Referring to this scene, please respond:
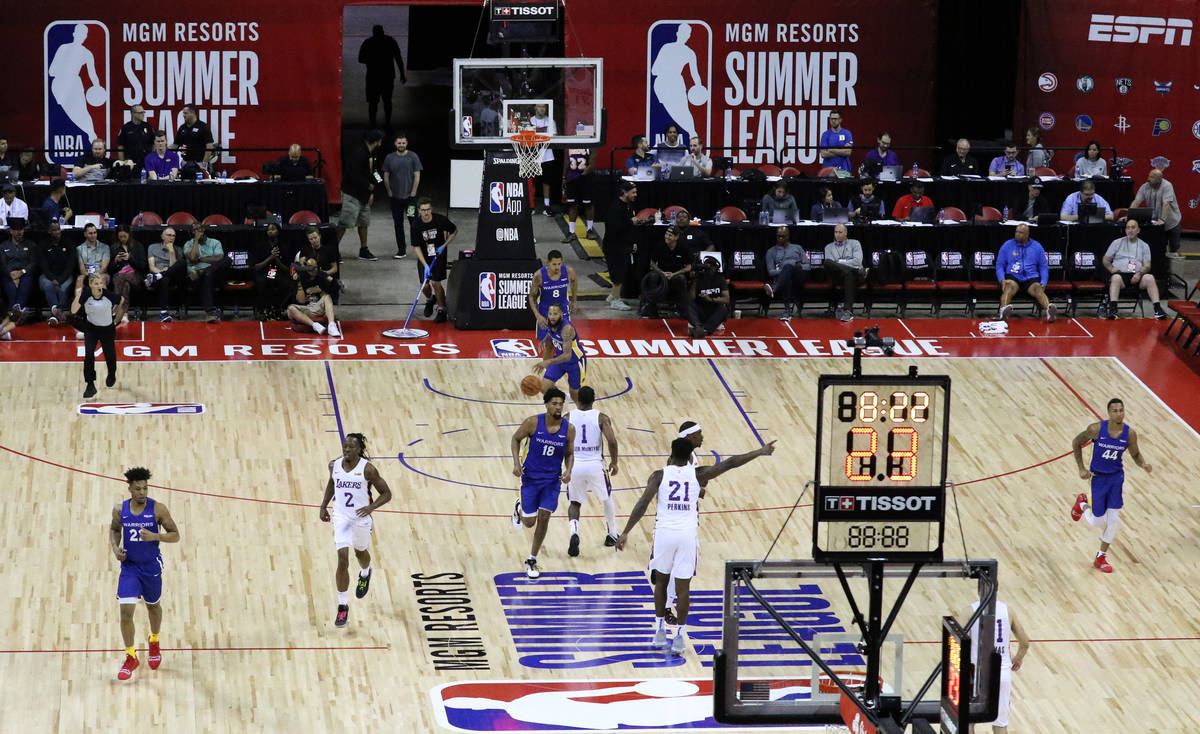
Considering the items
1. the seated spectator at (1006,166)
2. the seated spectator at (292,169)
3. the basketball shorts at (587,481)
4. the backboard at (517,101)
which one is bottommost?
the basketball shorts at (587,481)

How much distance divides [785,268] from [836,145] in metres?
5.05

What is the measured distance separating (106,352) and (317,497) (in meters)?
4.17

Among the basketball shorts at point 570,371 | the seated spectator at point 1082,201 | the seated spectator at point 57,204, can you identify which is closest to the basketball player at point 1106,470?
the basketball shorts at point 570,371

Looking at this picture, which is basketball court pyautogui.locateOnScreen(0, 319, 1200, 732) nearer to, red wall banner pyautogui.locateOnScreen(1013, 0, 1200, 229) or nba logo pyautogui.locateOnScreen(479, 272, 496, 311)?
nba logo pyautogui.locateOnScreen(479, 272, 496, 311)

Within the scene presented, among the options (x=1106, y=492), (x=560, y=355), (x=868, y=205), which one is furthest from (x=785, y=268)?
(x=1106, y=492)

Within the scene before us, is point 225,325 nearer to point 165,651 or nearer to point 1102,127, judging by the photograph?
point 165,651

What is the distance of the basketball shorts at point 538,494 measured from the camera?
15055mm

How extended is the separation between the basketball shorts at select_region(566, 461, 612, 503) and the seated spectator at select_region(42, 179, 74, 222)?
10586 millimetres

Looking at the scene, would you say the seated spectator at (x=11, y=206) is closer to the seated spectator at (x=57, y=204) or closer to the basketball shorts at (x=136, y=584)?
the seated spectator at (x=57, y=204)

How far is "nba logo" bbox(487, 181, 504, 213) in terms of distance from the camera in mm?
22953

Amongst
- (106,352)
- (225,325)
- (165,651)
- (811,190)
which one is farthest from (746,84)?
(165,651)

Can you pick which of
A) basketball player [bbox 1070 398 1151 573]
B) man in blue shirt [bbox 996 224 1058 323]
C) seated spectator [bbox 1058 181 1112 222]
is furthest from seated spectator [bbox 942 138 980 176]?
basketball player [bbox 1070 398 1151 573]

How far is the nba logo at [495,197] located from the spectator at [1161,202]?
27.6 feet

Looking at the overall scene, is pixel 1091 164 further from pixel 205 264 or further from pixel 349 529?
pixel 349 529
